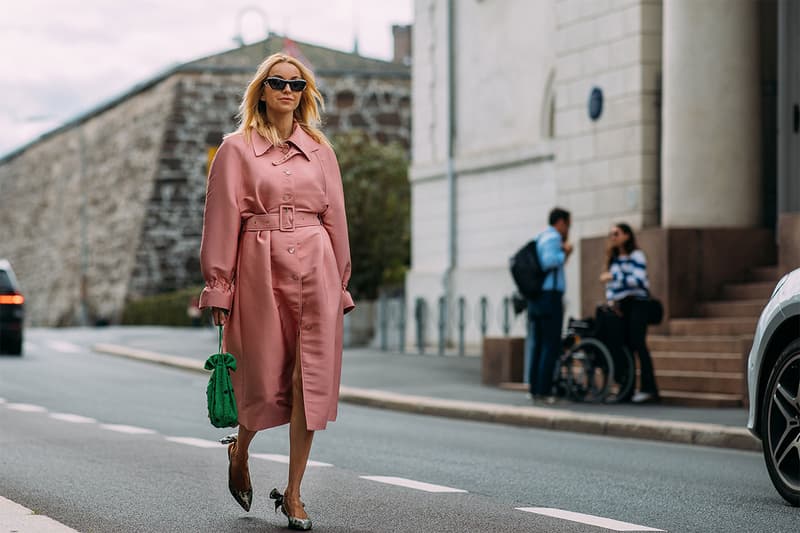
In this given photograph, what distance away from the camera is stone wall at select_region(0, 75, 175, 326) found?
5625cm

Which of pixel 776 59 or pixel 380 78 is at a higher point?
pixel 380 78

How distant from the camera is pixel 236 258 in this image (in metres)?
7.40

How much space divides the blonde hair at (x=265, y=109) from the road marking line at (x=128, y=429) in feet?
19.1

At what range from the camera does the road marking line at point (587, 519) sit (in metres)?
7.50

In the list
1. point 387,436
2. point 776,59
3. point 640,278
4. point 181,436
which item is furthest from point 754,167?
point 181,436

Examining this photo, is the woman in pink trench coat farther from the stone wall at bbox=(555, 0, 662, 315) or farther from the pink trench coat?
the stone wall at bbox=(555, 0, 662, 315)

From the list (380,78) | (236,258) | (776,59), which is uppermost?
(380,78)

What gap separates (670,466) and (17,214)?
6521 cm

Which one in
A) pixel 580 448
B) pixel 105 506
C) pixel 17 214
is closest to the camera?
pixel 105 506

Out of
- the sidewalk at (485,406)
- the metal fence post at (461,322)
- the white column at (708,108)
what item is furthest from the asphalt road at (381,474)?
the metal fence post at (461,322)

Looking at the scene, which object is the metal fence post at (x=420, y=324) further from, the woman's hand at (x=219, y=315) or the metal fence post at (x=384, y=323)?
the woman's hand at (x=219, y=315)

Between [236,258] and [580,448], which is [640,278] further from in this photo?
[236,258]

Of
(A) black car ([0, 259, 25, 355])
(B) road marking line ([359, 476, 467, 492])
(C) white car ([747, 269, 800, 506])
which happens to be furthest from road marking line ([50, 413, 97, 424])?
(A) black car ([0, 259, 25, 355])

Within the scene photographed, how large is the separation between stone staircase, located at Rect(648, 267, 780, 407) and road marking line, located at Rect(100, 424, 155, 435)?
532cm
